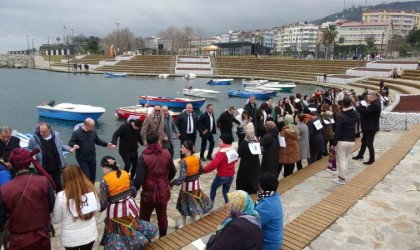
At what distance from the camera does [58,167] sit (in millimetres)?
6898

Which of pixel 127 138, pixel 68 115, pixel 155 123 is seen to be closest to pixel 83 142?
pixel 127 138

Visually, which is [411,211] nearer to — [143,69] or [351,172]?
[351,172]

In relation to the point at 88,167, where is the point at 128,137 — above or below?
above

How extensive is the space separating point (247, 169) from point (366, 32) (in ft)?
522

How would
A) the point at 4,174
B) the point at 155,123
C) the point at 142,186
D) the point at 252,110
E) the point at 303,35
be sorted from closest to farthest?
the point at 4,174, the point at 142,186, the point at 155,123, the point at 252,110, the point at 303,35

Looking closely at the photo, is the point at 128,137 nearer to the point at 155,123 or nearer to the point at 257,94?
the point at 155,123

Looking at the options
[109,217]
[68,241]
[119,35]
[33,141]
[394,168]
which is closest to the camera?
[68,241]

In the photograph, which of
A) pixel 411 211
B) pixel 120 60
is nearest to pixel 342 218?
pixel 411 211

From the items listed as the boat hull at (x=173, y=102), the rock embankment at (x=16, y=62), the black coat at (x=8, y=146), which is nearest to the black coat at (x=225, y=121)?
the black coat at (x=8, y=146)

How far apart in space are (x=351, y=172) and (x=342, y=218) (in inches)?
117

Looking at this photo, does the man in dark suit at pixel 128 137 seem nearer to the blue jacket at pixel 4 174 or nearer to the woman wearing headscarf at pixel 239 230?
the blue jacket at pixel 4 174

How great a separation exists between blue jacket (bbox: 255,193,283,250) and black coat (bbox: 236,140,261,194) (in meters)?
2.18

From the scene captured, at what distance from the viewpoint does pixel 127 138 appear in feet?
26.1

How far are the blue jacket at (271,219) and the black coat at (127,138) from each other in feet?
15.9
